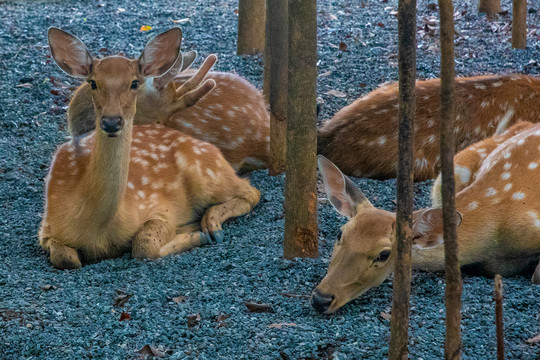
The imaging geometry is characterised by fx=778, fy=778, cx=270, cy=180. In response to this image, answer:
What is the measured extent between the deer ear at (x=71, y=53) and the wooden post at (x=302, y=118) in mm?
1237

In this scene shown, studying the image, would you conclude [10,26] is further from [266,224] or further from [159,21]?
[266,224]

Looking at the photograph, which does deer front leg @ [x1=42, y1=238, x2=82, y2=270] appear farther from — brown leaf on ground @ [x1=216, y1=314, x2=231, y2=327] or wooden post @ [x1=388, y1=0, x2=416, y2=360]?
wooden post @ [x1=388, y1=0, x2=416, y2=360]

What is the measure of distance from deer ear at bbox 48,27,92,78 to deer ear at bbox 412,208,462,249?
2.05 meters

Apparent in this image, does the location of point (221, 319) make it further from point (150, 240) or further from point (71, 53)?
point (71, 53)

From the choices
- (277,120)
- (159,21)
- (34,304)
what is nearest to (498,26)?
(159,21)

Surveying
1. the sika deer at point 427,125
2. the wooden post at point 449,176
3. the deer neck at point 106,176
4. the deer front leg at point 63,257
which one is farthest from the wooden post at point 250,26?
the wooden post at point 449,176

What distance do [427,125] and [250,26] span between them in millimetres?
3365

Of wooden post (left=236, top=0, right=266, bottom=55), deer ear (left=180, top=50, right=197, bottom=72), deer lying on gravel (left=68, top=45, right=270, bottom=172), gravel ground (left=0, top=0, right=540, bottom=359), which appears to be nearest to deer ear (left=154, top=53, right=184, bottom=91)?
deer lying on gravel (left=68, top=45, right=270, bottom=172)

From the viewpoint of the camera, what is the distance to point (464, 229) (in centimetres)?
407

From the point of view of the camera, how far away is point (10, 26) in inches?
396

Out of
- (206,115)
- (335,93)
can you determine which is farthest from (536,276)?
(335,93)

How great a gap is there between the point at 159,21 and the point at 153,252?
648 cm

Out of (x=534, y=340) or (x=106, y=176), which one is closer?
(x=534, y=340)

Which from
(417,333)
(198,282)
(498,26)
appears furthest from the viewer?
(498,26)
